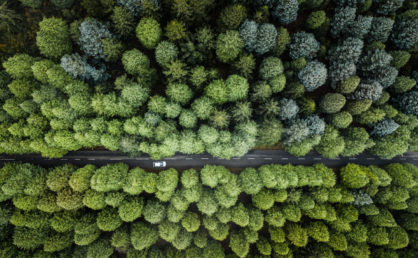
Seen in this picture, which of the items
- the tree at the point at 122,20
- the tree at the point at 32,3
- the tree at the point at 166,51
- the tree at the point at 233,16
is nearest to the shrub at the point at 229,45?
the tree at the point at 233,16

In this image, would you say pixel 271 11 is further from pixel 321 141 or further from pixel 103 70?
pixel 103 70

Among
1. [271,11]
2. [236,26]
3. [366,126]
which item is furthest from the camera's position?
[366,126]

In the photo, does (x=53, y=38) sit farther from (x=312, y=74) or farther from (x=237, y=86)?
(x=312, y=74)

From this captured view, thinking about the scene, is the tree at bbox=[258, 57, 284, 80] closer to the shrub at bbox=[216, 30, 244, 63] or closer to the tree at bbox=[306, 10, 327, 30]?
the shrub at bbox=[216, 30, 244, 63]

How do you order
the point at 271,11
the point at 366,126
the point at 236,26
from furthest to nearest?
the point at 366,126
the point at 271,11
the point at 236,26

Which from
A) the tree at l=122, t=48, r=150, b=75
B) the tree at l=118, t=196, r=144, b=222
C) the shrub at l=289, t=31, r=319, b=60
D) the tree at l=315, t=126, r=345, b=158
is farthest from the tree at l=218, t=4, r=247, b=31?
the tree at l=118, t=196, r=144, b=222

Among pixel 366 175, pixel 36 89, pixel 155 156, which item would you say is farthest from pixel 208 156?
pixel 36 89
